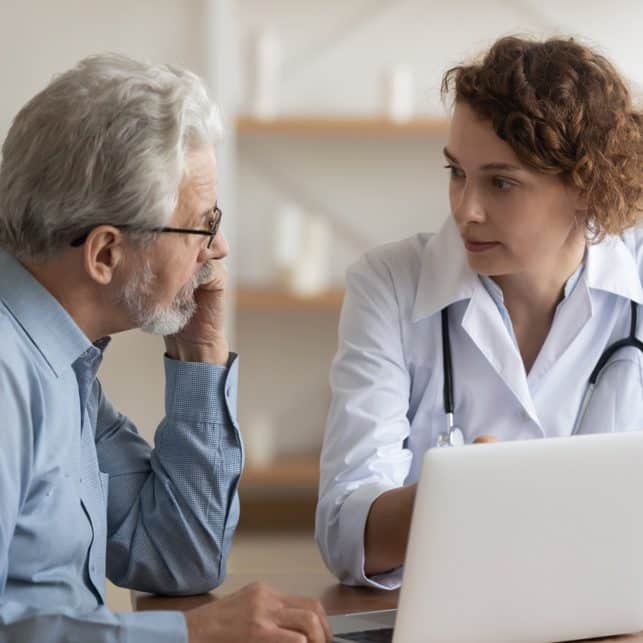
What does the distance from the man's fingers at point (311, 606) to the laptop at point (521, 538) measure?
0.02m

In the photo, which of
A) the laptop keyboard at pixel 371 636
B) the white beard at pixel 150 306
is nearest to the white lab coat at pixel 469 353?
the white beard at pixel 150 306

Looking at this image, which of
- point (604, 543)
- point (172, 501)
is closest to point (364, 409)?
point (172, 501)

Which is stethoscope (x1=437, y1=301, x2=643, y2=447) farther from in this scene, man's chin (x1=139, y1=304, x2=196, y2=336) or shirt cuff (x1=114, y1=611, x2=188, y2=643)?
shirt cuff (x1=114, y1=611, x2=188, y2=643)

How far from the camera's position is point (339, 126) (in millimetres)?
3879

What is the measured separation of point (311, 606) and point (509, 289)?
0.84 meters

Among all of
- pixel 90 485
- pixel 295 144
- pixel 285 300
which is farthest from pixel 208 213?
pixel 295 144

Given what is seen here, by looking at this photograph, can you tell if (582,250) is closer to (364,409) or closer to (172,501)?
(364,409)

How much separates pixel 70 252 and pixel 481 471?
0.56 meters

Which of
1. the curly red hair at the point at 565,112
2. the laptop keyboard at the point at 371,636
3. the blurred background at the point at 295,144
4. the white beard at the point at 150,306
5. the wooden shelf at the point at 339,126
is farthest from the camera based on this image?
the blurred background at the point at 295,144

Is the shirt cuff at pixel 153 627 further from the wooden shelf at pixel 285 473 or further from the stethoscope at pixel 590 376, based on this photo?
the wooden shelf at pixel 285 473

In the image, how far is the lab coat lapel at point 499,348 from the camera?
6.45ft

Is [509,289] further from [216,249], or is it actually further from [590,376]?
[216,249]

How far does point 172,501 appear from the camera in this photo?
5.55ft

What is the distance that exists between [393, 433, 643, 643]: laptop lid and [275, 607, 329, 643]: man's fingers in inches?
3.5
